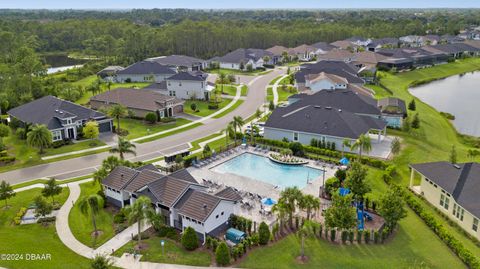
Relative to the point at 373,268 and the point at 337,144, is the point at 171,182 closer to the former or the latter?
the point at 373,268

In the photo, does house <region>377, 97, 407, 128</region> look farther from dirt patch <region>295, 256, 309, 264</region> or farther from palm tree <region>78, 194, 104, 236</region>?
palm tree <region>78, 194, 104, 236</region>

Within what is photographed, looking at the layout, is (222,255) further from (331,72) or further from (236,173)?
(331,72)

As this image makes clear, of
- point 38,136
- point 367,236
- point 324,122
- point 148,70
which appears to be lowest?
point 367,236

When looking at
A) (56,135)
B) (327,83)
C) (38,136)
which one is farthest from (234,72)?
(38,136)

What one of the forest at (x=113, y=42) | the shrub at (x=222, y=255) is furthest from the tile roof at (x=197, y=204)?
the forest at (x=113, y=42)

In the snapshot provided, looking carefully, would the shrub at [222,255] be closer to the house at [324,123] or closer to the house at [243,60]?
the house at [324,123]

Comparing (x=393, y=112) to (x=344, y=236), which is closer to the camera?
(x=344, y=236)
